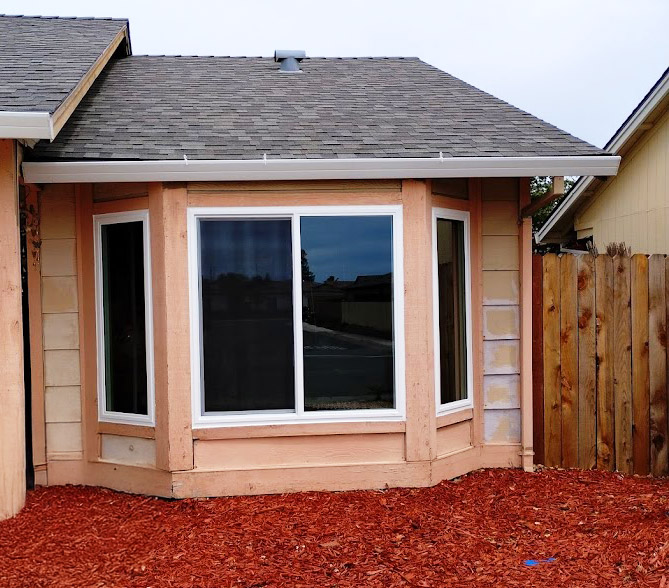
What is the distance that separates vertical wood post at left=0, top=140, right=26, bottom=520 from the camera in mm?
5105

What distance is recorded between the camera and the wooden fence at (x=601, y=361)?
6.22 m

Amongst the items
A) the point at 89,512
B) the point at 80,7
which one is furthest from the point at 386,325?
the point at 80,7

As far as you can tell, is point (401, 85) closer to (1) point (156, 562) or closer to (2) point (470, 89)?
(2) point (470, 89)

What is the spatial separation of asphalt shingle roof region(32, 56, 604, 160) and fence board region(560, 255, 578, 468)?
1113 millimetres

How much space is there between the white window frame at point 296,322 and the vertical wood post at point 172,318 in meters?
0.06

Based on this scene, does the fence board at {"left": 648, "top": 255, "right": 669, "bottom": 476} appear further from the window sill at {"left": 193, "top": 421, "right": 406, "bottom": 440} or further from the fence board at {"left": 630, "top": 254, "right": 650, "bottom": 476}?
the window sill at {"left": 193, "top": 421, "right": 406, "bottom": 440}

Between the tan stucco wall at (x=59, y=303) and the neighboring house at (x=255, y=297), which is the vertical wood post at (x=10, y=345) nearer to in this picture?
the neighboring house at (x=255, y=297)

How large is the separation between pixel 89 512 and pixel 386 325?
8.39 ft

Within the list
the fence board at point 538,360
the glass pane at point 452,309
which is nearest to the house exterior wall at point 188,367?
the glass pane at point 452,309

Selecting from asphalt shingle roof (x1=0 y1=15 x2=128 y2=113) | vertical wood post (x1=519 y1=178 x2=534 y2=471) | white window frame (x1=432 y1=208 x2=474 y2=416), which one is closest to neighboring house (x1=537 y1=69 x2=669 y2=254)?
vertical wood post (x1=519 y1=178 x2=534 y2=471)

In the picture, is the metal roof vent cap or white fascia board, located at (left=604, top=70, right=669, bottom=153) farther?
white fascia board, located at (left=604, top=70, right=669, bottom=153)

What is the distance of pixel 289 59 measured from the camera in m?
8.34

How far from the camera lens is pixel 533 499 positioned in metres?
5.52

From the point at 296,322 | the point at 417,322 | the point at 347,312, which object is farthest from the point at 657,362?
the point at 296,322
